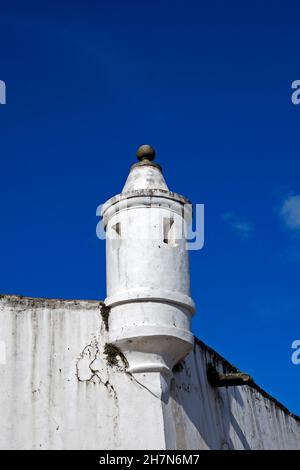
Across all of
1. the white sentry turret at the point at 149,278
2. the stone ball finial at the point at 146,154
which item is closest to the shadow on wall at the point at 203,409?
the white sentry turret at the point at 149,278

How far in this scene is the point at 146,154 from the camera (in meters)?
10.7

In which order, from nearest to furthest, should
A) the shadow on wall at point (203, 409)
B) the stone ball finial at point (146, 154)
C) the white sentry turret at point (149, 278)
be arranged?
1. the white sentry turret at point (149, 278)
2. the shadow on wall at point (203, 409)
3. the stone ball finial at point (146, 154)

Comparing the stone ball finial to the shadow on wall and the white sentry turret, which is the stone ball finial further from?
the shadow on wall

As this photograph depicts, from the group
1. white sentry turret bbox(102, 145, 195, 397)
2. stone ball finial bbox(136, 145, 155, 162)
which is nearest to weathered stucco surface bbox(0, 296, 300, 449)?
white sentry turret bbox(102, 145, 195, 397)

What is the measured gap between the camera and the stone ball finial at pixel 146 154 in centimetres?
1073

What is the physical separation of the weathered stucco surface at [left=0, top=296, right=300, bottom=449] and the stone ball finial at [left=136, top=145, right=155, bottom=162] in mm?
2335

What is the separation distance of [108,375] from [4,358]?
4.31ft

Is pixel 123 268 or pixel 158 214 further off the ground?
pixel 158 214

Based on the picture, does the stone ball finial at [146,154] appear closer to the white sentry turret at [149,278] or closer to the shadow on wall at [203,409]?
the white sentry turret at [149,278]

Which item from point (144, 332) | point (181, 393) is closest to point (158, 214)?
point (144, 332)

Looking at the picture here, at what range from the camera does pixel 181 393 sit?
32.8ft

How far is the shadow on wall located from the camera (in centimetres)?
976

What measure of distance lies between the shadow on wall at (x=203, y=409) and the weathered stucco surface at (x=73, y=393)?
32mm
